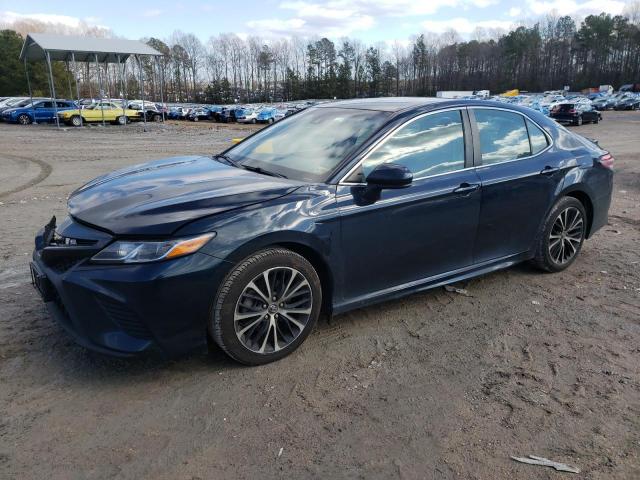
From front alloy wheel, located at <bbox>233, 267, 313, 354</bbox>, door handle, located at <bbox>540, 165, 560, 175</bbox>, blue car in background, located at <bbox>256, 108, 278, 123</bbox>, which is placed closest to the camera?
front alloy wheel, located at <bbox>233, 267, 313, 354</bbox>

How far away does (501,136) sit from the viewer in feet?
14.8

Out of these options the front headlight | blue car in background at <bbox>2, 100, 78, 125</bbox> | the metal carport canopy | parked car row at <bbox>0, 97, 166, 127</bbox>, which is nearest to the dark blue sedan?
the front headlight

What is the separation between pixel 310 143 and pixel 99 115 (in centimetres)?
3335

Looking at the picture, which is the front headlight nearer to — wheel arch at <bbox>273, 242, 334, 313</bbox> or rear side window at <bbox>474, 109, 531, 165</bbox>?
wheel arch at <bbox>273, 242, 334, 313</bbox>

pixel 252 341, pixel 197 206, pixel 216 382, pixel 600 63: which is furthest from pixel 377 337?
pixel 600 63

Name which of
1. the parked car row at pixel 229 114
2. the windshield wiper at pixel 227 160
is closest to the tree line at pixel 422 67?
the parked car row at pixel 229 114

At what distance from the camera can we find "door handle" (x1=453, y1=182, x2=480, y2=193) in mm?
4035

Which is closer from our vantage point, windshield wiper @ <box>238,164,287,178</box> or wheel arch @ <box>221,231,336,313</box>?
wheel arch @ <box>221,231,336,313</box>

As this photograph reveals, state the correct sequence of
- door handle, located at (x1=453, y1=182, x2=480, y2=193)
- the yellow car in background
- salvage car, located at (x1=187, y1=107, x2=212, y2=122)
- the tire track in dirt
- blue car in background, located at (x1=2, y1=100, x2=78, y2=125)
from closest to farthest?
door handle, located at (x1=453, y1=182, x2=480, y2=193), the tire track in dirt, the yellow car in background, blue car in background, located at (x1=2, y1=100, x2=78, y2=125), salvage car, located at (x1=187, y1=107, x2=212, y2=122)

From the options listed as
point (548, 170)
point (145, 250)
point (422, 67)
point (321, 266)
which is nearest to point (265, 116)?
point (548, 170)

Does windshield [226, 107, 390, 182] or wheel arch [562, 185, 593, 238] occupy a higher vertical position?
windshield [226, 107, 390, 182]

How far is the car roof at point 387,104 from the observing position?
4102 millimetres

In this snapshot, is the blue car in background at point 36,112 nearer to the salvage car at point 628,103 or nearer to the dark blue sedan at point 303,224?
the dark blue sedan at point 303,224

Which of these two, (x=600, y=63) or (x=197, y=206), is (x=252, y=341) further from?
(x=600, y=63)
